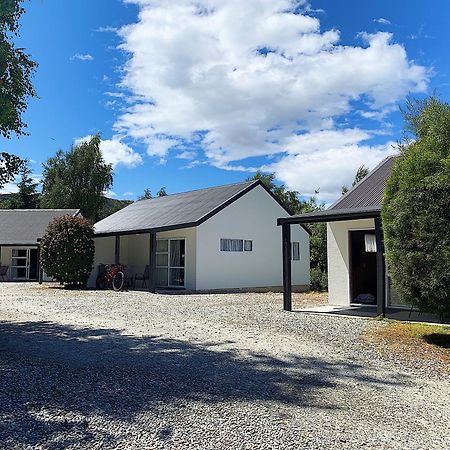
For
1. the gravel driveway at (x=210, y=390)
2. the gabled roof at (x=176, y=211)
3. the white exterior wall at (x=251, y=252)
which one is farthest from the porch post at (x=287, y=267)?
the white exterior wall at (x=251, y=252)

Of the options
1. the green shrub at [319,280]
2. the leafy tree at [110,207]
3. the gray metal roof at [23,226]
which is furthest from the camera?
the leafy tree at [110,207]

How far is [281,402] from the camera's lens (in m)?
4.98

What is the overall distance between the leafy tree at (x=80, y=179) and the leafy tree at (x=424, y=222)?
135 feet

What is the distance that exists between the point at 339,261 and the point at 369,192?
2.29m

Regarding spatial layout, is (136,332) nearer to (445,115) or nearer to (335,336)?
(335,336)

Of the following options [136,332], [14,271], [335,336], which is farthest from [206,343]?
[14,271]

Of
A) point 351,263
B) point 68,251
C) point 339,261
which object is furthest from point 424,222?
point 68,251

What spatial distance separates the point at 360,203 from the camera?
13.4 m

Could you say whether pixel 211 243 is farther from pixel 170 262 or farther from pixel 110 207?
pixel 110 207

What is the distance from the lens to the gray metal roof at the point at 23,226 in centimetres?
2902

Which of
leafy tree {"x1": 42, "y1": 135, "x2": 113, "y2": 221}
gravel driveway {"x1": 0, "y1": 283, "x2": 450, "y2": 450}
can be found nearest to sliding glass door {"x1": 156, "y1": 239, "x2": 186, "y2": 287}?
gravel driveway {"x1": 0, "y1": 283, "x2": 450, "y2": 450}

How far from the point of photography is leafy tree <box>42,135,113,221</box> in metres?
46.1

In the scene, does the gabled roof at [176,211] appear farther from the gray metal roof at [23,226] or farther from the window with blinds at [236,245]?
the gray metal roof at [23,226]

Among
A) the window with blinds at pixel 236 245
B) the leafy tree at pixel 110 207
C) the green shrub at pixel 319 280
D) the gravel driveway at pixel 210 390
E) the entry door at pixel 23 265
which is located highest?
the leafy tree at pixel 110 207
